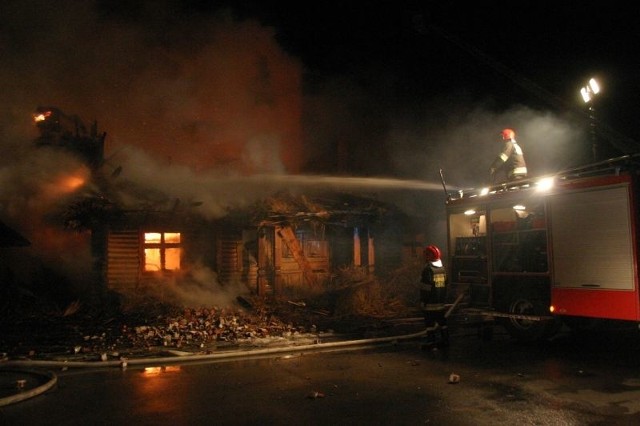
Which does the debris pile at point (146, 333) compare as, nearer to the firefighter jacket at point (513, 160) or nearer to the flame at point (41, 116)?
the firefighter jacket at point (513, 160)

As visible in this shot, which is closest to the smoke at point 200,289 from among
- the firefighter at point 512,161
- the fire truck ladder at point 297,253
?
the fire truck ladder at point 297,253

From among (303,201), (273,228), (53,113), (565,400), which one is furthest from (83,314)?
(565,400)

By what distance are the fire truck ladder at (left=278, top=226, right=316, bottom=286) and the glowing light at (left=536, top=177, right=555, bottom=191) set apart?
25.5 ft

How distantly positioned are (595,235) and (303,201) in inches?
336

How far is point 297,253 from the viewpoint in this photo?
1498 centimetres

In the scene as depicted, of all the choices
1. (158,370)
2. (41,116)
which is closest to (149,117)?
(41,116)

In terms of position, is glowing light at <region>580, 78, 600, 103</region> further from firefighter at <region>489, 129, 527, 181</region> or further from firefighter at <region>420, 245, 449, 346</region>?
firefighter at <region>420, 245, 449, 346</region>

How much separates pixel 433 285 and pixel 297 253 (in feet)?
21.8

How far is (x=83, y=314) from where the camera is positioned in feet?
37.5

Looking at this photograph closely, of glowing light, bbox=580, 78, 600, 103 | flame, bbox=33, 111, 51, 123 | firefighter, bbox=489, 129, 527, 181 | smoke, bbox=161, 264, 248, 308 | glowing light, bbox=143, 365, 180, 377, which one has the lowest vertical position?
glowing light, bbox=143, 365, 180, 377

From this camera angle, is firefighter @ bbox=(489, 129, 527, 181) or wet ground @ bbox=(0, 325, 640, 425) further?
firefighter @ bbox=(489, 129, 527, 181)

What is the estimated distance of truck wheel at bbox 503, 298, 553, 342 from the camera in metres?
8.90

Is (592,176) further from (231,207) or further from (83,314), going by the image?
(83,314)

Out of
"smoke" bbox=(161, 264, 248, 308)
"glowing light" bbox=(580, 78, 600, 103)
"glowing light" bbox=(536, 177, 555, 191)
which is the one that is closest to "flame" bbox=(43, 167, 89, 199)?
"smoke" bbox=(161, 264, 248, 308)
